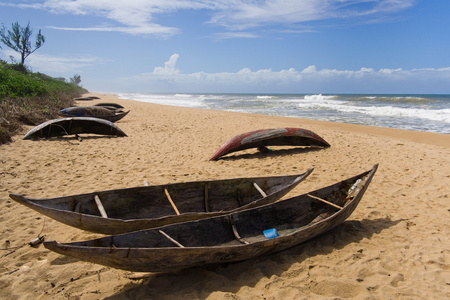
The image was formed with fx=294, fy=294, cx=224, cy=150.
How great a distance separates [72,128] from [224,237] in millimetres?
9437

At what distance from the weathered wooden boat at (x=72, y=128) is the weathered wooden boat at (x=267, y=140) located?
522cm

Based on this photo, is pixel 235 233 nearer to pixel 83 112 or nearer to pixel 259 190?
pixel 259 190

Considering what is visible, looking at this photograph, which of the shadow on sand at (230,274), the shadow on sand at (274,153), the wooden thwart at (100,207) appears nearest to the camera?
the shadow on sand at (230,274)

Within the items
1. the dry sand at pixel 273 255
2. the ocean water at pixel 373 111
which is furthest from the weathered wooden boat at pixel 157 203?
the ocean water at pixel 373 111

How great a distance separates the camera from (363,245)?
3.96 meters

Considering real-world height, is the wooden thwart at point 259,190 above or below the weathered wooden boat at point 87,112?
below

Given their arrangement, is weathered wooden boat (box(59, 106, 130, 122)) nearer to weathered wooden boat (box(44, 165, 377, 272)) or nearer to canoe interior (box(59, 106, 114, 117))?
canoe interior (box(59, 106, 114, 117))

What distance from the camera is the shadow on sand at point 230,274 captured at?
119 inches

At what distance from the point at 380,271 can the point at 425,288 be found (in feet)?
1.43

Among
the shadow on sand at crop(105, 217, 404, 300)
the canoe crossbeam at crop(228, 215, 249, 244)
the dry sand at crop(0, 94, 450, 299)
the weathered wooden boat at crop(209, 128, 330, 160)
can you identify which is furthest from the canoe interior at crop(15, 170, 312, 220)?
the weathered wooden boat at crop(209, 128, 330, 160)

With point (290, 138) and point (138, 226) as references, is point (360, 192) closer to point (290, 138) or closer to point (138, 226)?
point (138, 226)

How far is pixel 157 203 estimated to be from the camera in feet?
14.7

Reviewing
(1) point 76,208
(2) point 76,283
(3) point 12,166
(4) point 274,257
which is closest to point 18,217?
(1) point 76,208

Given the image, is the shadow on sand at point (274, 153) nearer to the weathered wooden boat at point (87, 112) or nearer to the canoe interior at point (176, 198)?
the canoe interior at point (176, 198)
